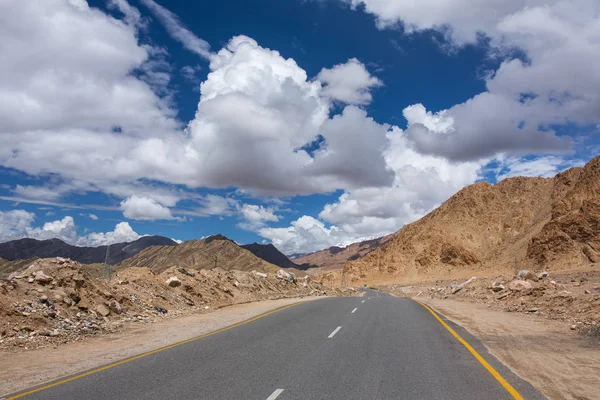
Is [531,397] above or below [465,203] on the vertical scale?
below

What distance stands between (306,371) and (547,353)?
602cm

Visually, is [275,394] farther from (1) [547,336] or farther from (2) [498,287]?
(2) [498,287]

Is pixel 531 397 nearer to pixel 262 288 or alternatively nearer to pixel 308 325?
pixel 308 325

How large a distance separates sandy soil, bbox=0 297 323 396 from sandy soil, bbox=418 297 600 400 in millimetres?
8589

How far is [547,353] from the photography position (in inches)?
390

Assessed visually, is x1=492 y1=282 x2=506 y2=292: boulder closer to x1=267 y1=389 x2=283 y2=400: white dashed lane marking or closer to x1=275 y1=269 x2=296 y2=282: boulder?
x1=275 y1=269 x2=296 y2=282: boulder

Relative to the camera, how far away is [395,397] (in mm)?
6426

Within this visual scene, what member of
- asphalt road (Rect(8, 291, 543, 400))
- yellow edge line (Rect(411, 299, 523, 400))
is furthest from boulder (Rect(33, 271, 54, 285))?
yellow edge line (Rect(411, 299, 523, 400))

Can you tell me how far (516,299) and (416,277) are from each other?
3448 inches

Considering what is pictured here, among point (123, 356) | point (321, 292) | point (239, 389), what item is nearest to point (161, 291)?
point (123, 356)

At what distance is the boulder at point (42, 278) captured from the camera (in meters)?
15.8

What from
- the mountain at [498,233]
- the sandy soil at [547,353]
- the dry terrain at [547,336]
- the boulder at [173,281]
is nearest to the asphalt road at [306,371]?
the sandy soil at [547,353]

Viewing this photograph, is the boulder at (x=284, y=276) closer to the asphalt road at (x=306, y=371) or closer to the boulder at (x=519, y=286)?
the boulder at (x=519, y=286)

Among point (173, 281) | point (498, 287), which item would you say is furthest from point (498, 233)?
point (173, 281)
